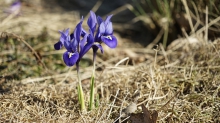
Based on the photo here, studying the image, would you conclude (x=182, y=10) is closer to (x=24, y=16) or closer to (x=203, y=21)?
(x=203, y=21)

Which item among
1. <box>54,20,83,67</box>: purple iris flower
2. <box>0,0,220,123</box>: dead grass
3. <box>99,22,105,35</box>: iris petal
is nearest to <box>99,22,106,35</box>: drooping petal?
<box>99,22,105,35</box>: iris petal

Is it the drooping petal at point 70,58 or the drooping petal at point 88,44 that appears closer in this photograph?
the drooping petal at point 70,58

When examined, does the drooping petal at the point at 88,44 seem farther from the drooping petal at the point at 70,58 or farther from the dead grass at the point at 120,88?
the dead grass at the point at 120,88

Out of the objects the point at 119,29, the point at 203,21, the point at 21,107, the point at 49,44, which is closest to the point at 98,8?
the point at 119,29

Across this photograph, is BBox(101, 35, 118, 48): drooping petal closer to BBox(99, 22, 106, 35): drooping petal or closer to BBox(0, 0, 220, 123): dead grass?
BBox(99, 22, 106, 35): drooping petal

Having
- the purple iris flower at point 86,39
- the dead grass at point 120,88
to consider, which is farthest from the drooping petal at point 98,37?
the dead grass at point 120,88

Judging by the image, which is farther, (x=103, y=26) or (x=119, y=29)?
(x=119, y=29)

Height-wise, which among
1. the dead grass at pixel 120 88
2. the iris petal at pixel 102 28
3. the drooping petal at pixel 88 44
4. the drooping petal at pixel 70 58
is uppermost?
the iris petal at pixel 102 28

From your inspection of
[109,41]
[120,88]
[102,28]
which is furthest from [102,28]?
[120,88]

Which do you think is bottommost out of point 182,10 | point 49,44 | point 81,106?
point 81,106

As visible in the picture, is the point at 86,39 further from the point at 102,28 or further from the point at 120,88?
the point at 120,88
